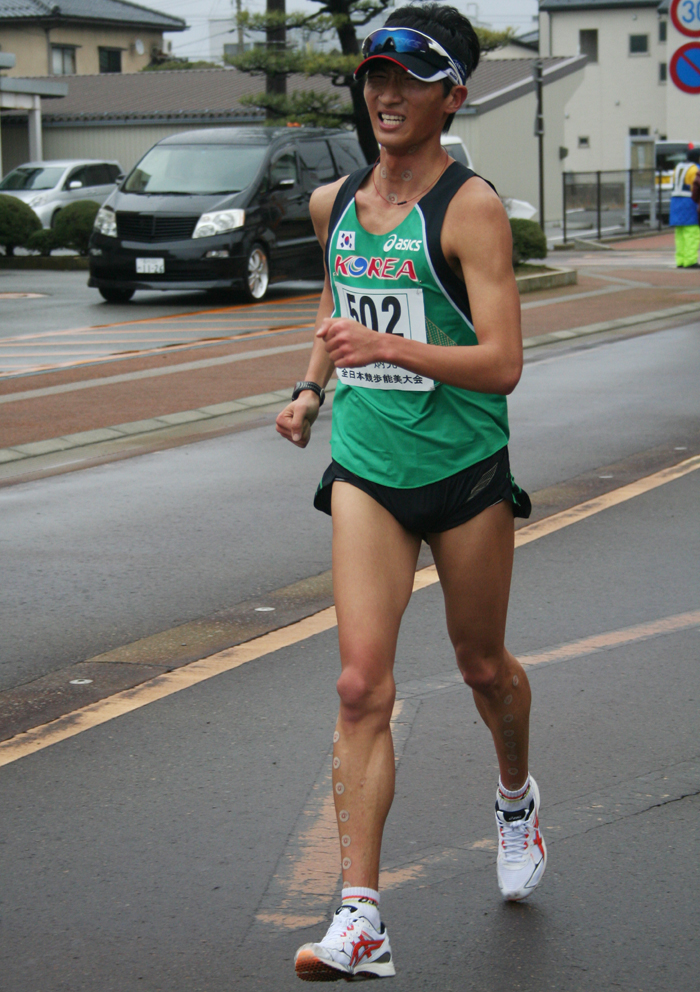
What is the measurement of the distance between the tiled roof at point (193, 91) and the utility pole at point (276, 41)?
13148 millimetres

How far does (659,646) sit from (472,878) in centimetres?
197

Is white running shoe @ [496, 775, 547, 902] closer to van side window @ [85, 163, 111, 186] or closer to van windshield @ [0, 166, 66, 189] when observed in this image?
van windshield @ [0, 166, 66, 189]

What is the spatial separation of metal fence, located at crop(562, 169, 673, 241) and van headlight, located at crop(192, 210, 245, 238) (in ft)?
72.7

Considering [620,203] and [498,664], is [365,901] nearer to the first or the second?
→ [498,664]

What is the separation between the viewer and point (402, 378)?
303cm

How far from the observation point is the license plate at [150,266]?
17281 mm

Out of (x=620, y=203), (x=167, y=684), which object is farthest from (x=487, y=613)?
(x=620, y=203)

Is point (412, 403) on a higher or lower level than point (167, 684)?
higher

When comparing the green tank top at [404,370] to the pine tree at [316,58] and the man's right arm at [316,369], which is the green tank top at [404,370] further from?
the pine tree at [316,58]

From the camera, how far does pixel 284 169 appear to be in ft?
61.7

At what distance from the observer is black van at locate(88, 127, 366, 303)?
17344mm

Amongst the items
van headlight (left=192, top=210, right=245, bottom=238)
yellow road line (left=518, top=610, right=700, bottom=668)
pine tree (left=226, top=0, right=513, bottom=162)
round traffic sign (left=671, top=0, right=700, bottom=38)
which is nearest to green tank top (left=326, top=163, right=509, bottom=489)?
yellow road line (left=518, top=610, right=700, bottom=668)

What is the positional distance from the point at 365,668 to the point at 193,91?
48.4 metres

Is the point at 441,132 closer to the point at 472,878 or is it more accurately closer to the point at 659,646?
the point at 472,878
